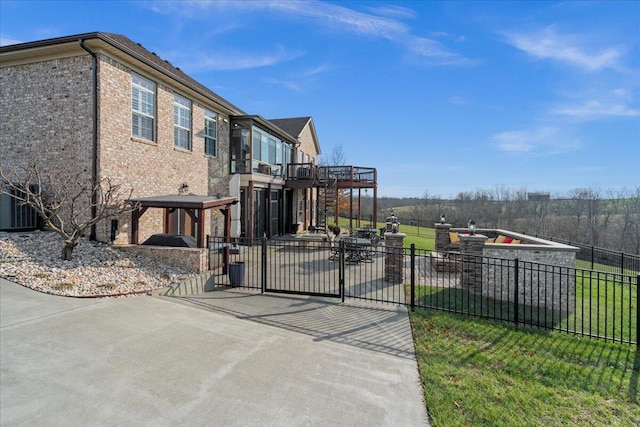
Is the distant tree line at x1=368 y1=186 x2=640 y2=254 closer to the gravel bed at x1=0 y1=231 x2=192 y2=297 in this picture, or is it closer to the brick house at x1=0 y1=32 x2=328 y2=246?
the brick house at x1=0 y1=32 x2=328 y2=246

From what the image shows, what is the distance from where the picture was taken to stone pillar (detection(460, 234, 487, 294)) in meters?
8.05

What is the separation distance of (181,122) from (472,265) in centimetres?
1136

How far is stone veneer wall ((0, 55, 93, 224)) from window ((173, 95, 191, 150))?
10.6 feet

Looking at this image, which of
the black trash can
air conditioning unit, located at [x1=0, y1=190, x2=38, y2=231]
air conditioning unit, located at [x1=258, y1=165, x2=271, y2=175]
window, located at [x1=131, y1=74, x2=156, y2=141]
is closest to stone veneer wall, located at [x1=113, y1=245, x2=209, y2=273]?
the black trash can

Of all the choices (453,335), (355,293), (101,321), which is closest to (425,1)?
(355,293)

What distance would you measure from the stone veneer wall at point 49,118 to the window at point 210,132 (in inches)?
204

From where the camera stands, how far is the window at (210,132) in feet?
45.7

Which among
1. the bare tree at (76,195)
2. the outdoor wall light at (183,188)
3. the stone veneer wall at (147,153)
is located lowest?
the bare tree at (76,195)

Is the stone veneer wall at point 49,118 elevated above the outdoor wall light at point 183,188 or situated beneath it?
elevated above

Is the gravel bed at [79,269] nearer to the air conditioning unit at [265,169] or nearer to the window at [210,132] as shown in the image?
the window at [210,132]

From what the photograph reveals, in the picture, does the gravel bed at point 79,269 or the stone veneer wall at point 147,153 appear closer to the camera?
the gravel bed at point 79,269

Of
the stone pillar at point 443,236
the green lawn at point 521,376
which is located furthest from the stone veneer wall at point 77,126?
the stone pillar at point 443,236

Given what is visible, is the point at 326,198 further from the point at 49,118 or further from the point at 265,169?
the point at 49,118

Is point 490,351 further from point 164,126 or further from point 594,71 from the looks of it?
point 594,71
